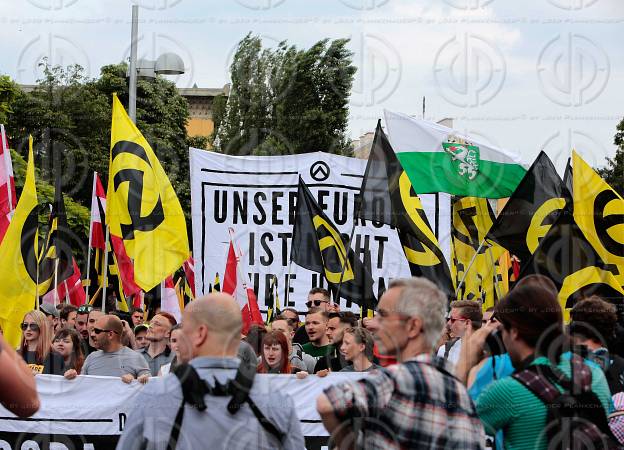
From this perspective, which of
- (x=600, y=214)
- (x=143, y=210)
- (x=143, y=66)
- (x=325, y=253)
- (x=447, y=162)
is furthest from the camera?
(x=143, y=66)

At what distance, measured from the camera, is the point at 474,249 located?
15.8 m

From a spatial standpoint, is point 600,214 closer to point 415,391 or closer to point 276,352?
point 276,352

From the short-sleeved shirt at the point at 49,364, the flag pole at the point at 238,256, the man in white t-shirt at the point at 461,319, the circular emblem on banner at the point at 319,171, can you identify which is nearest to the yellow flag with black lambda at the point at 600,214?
the man in white t-shirt at the point at 461,319

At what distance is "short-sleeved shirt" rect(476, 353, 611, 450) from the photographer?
14.1ft

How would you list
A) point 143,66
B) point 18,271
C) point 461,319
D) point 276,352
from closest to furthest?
1. point 461,319
2. point 276,352
3. point 18,271
4. point 143,66

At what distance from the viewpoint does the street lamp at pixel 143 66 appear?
58.3 feet

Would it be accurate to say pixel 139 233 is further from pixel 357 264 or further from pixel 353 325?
pixel 353 325

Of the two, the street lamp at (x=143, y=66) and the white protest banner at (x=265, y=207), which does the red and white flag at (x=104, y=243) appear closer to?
the white protest banner at (x=265, y=207)

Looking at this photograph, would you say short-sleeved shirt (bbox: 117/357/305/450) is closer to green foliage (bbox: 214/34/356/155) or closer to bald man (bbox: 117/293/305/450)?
bald man (bbox: 117/293/305/450)

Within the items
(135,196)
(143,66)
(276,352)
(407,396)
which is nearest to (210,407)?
(407,396)

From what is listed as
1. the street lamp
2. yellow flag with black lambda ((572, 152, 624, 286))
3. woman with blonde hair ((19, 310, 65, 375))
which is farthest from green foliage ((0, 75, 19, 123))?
woman with blonde hair ((19, 310, 65, 375))

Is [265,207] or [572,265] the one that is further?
[265,207]

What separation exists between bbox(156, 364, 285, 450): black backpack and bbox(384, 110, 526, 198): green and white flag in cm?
1067

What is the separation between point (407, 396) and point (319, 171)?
11.0m
